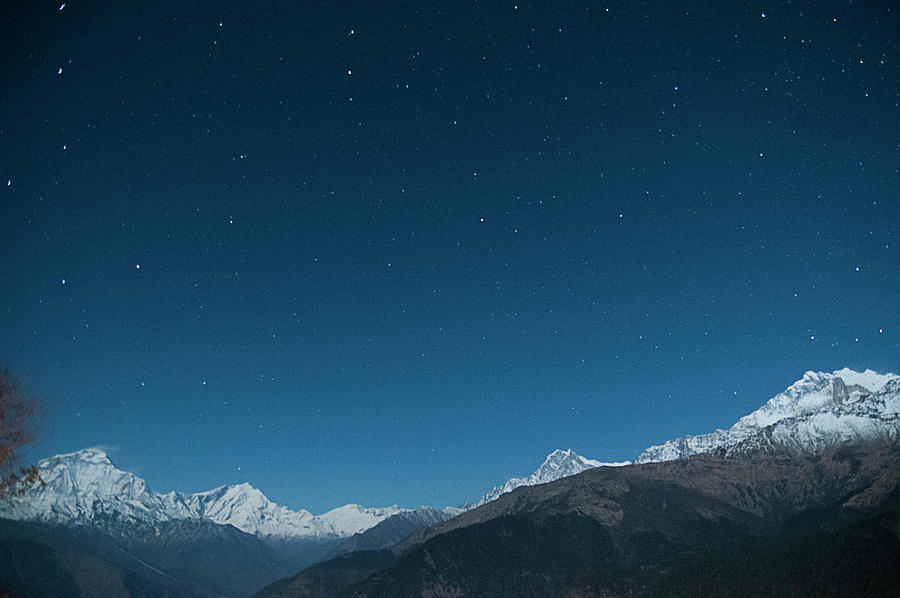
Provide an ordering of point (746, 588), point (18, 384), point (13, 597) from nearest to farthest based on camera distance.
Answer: point (13, 597)
point (18, 384)
point (746, 588)

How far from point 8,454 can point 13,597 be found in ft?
34.6

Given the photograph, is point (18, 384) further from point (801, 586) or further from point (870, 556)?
point (870, 556)

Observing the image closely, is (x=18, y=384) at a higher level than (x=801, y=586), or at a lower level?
higher

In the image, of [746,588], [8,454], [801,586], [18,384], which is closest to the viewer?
[8,454]

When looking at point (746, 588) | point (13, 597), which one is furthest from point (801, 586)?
point (13, 597)

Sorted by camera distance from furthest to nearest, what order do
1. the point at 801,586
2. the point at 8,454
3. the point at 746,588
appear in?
the point at 746,588, the point at 801,586, the point at 8,454

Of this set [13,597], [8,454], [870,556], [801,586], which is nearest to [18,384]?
[8,454]

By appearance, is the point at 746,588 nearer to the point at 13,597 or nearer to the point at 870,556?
the point at 870,556

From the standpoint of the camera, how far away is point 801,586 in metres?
178

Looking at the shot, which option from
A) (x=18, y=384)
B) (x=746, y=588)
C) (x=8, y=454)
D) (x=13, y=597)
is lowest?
(x=746, y=588)

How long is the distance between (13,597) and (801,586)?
219m

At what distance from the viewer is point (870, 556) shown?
181625 mm

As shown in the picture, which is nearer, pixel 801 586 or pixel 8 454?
pixel 8 454

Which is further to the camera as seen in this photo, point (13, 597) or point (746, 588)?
point (746, 588)
